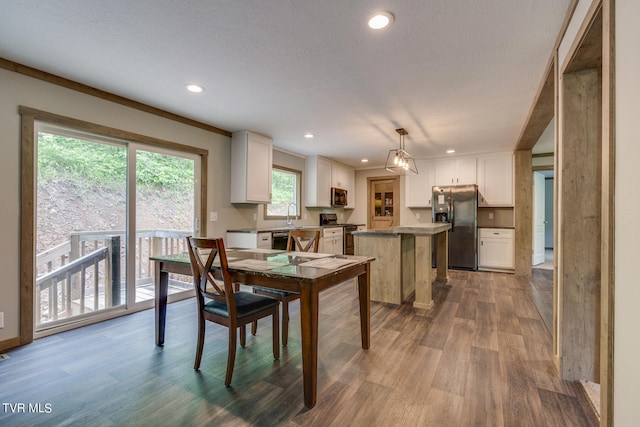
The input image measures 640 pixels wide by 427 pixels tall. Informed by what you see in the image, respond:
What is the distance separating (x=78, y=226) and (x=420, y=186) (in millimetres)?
5889

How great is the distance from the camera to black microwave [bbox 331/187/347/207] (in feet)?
21.4

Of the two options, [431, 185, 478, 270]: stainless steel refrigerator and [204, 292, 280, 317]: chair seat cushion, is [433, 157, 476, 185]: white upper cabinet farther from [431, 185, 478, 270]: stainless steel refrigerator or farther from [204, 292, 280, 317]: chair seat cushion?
[204, 292, 280, 317]: chair seat cushion

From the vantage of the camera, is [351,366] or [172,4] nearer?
[172,4]

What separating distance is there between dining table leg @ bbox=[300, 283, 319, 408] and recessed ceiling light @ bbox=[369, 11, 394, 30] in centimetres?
168

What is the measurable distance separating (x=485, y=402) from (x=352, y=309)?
5.74 ft

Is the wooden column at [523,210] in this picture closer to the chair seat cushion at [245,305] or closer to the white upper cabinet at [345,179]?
the white upper cabinet at [345,179]

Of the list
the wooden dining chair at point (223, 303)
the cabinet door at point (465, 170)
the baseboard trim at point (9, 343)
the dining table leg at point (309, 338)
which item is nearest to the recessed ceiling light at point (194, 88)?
the wooden dining chair at point (223, 303)

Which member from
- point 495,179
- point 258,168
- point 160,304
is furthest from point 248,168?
point 495,179

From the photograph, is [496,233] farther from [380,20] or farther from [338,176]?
[380,20]

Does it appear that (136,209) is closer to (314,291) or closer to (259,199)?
(259,199)

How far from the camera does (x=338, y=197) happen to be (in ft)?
22.0

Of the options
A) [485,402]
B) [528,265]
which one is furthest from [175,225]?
[528,265]

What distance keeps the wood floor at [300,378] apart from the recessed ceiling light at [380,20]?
2319mm

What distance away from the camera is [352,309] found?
335 cm
